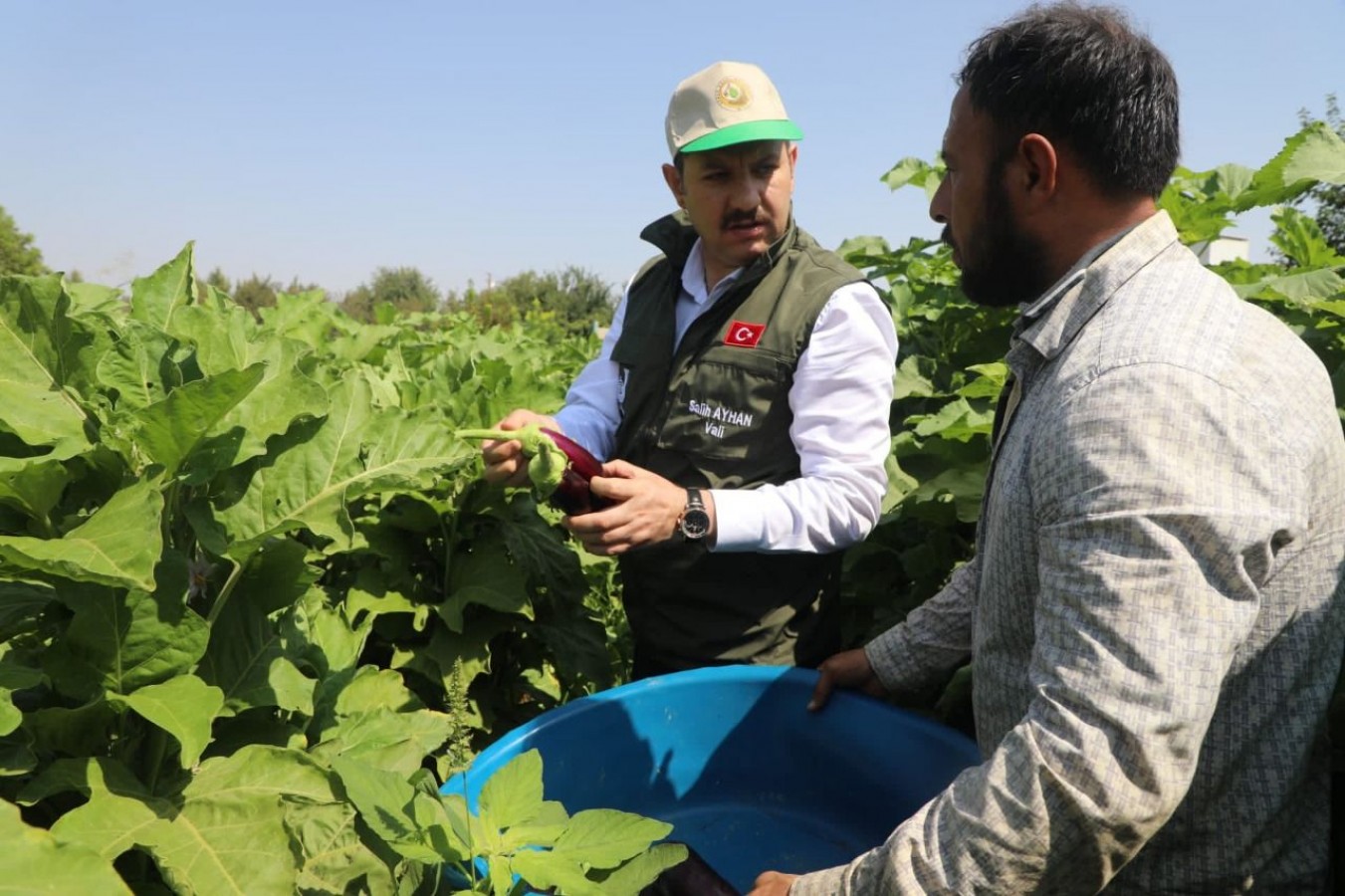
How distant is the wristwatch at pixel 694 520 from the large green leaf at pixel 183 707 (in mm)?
1155

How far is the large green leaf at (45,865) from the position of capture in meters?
1.24

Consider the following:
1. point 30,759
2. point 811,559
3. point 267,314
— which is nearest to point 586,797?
point 811,559

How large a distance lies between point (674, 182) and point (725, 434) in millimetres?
792

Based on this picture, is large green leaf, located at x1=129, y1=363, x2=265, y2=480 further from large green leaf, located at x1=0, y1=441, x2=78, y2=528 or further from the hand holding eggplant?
the hand holding eggplant

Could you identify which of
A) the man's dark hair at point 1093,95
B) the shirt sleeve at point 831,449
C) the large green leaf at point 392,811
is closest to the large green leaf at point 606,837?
the large green leaf at point 392,811

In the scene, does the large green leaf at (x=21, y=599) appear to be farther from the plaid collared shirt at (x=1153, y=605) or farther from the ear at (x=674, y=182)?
the ear at (x=674, y=182)

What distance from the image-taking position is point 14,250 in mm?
31422

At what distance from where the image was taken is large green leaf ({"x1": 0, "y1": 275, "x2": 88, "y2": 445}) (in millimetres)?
1648

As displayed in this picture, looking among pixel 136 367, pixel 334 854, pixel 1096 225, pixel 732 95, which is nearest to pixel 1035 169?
pixel 1096 225

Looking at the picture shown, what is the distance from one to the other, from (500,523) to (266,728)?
1474 mm

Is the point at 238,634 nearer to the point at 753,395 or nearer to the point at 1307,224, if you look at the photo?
the point at 753,395

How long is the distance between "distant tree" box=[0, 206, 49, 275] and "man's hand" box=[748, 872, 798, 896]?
34.3m

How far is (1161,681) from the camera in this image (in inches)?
55.1

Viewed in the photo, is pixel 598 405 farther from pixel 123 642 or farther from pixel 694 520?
pixel 123 642
